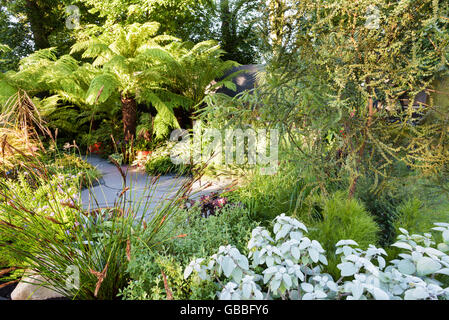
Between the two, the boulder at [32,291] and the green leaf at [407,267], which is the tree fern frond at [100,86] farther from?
the green leaf at [407,267]

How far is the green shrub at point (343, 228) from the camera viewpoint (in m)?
1.65

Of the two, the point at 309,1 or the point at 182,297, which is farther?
the point at 309,1

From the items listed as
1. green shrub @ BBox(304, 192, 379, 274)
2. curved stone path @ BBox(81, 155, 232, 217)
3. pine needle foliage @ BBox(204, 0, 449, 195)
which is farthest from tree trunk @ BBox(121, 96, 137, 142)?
green shrub @ BBox(304, 192, 379, 274)

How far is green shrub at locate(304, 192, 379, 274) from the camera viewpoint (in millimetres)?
1654

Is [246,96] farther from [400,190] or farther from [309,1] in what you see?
[400,190]

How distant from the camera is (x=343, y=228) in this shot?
1.76 meters

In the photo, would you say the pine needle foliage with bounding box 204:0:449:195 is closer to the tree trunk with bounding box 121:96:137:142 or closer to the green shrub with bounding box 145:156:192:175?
the green shrub with bounding box 145:156:192:175

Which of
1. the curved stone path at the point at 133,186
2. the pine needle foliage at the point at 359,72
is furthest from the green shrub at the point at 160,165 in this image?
the pine needle foliage at the point at 359,72

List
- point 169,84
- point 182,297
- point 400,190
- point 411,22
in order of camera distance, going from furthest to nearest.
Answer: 1. point 169,84
2. point 400,190
3. point 411,22
4. point 182,297

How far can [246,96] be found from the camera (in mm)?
2293

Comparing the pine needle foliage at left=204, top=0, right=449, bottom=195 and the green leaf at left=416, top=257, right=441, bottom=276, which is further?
the pine needle foliage at left=204, top=0, right=449, bottom=195

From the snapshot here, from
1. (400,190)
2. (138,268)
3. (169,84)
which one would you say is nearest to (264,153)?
(400,190)

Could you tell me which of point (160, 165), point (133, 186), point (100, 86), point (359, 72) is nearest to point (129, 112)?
point (100, 86)
